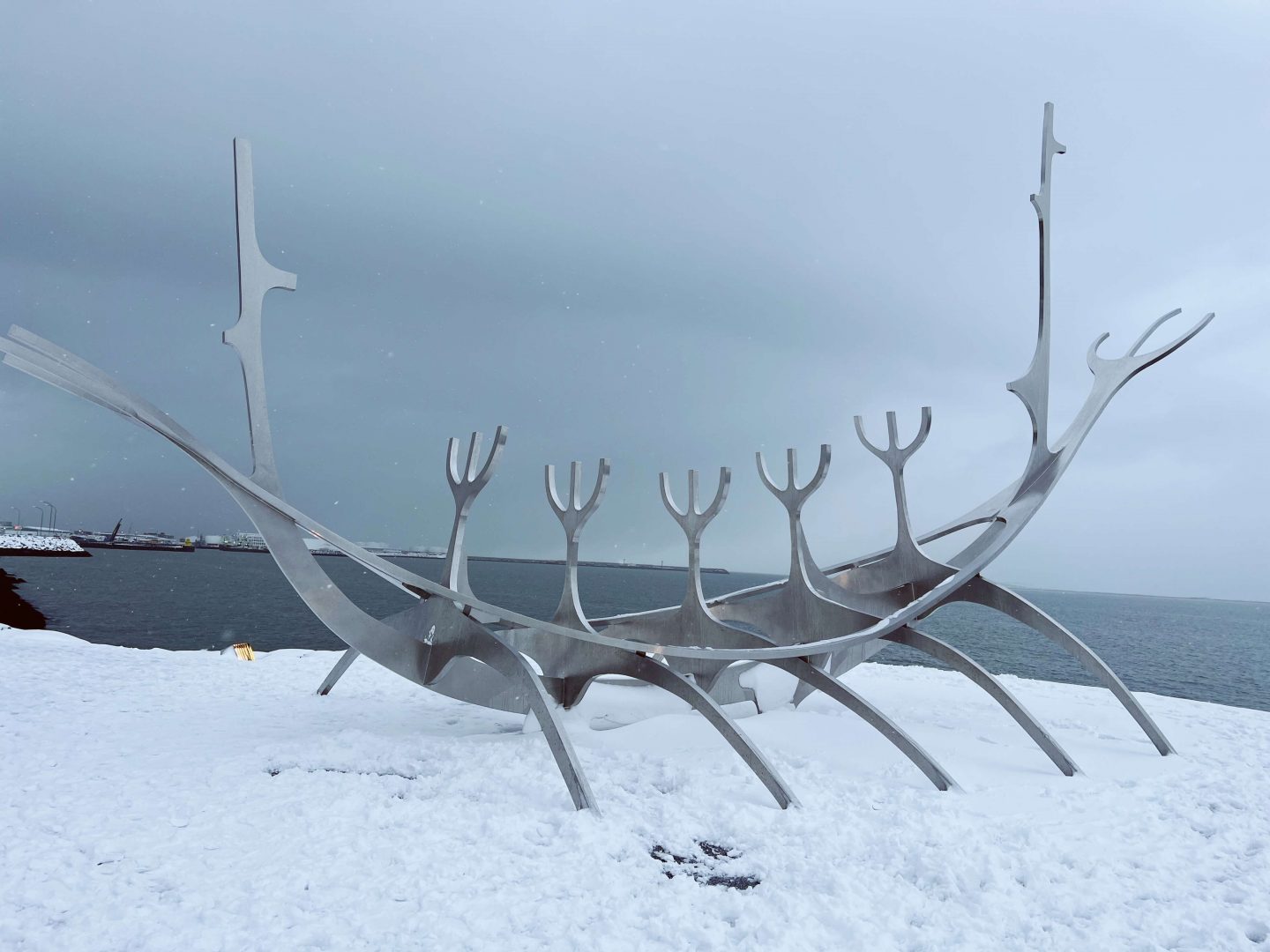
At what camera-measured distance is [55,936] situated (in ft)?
12.7

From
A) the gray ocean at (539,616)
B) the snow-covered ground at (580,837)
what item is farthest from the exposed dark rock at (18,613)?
the snow-covered ground at (580,837)

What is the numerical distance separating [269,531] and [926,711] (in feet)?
27.4

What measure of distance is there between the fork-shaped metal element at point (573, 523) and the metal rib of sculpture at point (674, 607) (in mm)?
18

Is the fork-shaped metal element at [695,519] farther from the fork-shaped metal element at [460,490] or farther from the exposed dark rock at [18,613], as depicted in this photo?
the exposed dark rock at [18,613]

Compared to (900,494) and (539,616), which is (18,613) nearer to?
(539,616)

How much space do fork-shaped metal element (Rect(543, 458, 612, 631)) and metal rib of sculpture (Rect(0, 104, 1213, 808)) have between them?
0.02 metres

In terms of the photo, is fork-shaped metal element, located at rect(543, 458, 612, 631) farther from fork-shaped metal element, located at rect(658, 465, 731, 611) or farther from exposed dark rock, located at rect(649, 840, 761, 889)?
exposed dark rock, located at rect(649, 840, 761, 889)

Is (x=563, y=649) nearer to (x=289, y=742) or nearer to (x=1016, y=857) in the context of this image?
(x=289, y=742)

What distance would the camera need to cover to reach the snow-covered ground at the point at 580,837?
14.0 feet

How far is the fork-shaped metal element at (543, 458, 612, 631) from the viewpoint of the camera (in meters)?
7.87

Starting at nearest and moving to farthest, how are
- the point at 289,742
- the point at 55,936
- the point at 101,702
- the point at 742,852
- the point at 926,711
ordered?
the point at 55,936
the point at 742,852
the point at 289,742
the point at 101,702
the point at 926,711

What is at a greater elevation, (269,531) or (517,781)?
(269,531)

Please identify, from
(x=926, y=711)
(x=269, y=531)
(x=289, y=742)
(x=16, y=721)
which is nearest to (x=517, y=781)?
(x=289, y=742)

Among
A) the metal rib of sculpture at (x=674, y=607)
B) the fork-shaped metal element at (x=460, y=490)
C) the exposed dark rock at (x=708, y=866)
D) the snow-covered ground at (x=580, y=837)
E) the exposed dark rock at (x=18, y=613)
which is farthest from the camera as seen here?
the exposed dark rock at (x=18, y=613)
